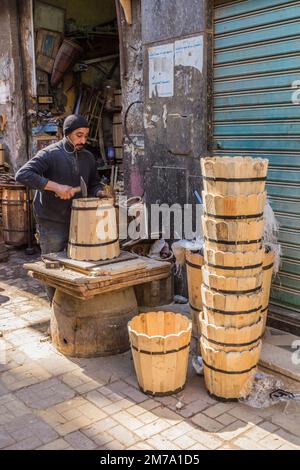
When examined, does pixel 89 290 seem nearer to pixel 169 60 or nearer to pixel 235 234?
pixel 235 234

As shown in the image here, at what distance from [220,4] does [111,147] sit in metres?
7.41

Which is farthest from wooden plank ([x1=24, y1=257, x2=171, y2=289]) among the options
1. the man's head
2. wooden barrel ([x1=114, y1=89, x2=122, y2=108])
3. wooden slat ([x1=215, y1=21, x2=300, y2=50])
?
wooden barrel ([x1=114, y1=89, x2=122, y2=108])

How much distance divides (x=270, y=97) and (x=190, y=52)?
126 cm

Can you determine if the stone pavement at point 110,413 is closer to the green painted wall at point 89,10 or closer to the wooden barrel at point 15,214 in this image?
the wooden barrel at point 15,214

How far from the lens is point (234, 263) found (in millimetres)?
3891

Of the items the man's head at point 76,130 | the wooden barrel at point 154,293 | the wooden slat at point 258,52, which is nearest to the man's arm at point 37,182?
the man's head at point 76,130

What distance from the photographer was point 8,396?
4336mm

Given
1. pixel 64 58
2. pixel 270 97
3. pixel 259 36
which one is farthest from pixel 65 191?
pixel 64 58

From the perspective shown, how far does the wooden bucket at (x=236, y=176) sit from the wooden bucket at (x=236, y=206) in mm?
39

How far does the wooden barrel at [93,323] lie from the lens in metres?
4.95

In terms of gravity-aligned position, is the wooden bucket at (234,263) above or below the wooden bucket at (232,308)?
above

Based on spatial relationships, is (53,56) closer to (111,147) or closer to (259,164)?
A: (111,147)

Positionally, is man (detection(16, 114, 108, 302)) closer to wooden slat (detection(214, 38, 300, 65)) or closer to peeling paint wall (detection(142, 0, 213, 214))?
peeling paint wall (detection(142, 0, 213, 214))

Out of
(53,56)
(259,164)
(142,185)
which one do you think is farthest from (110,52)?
(259,164)
